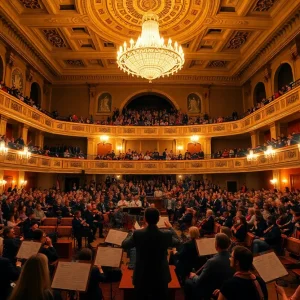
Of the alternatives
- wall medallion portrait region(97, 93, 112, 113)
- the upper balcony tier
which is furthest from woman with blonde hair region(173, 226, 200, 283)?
wall medallion portrait region(97, 93, 112, 113)

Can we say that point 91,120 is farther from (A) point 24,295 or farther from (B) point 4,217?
(A) point 24,295

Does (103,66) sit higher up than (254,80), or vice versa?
(103,66)

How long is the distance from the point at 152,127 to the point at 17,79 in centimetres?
1041

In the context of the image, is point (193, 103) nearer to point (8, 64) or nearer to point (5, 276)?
point (8, 64)

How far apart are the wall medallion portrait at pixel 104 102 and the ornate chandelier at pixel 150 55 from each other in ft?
43.7

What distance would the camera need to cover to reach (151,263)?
107 inches

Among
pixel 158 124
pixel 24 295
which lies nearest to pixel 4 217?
pixel 24 295

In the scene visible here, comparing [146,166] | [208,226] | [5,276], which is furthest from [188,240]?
[146,166]

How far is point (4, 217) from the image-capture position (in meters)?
8.87

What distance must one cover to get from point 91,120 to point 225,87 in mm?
12232

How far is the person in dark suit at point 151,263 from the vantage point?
2.69 m

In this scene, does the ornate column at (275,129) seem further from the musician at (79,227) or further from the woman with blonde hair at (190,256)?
the woman with blonde hair at (190,256)

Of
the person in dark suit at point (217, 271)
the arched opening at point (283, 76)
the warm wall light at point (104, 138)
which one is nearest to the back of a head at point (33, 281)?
the person in dark suit at point (217, 271)

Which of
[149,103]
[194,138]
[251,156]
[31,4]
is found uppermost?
[31,4]
